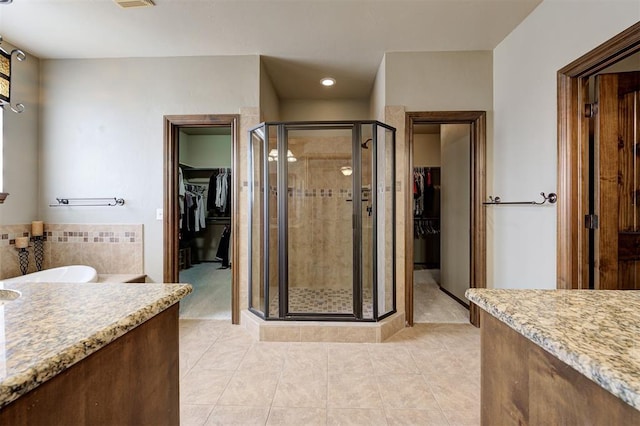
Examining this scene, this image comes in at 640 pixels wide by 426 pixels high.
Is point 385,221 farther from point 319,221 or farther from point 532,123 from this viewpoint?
point 532,123

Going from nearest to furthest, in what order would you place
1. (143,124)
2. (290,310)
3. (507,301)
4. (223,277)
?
(507,301) < (290,310) < (143,124) < (223,277)

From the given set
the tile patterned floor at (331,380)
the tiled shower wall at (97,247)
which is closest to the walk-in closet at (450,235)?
the tile patterned floor at (331,380)

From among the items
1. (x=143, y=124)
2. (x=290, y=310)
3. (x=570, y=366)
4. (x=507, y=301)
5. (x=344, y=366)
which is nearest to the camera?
(x=570, y=366)

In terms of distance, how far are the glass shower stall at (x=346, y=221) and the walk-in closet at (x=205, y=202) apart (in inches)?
90.9

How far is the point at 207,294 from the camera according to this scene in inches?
148

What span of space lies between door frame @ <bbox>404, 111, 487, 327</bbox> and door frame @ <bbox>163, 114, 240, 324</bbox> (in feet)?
5.54

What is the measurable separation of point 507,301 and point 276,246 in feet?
6.64

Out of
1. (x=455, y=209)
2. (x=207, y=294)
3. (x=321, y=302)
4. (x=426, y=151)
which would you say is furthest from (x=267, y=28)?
(x=426, y=151)

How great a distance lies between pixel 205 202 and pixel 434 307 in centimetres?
453

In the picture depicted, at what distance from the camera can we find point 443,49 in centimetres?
275

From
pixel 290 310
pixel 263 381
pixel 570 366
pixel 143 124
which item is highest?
pixel 143 124

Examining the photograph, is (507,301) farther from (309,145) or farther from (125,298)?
(309,145)

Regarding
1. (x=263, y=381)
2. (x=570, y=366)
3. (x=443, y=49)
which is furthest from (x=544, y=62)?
(x=263, y=381)

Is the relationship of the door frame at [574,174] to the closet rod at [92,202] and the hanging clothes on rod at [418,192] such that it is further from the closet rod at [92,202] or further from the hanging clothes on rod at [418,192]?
the closet rod at [92,202]
